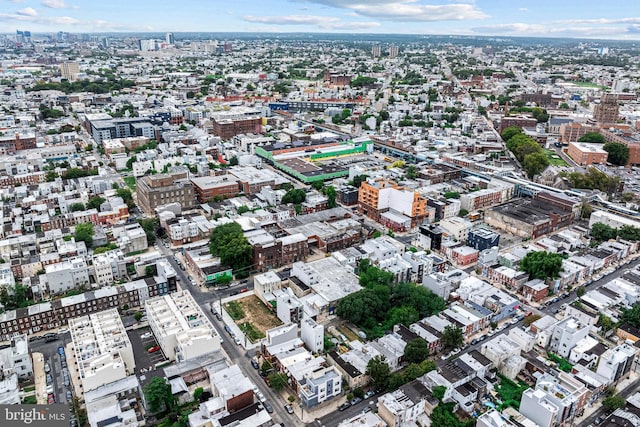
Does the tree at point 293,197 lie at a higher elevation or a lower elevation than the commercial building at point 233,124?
lower

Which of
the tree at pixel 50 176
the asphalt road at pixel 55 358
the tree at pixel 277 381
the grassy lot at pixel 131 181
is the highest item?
the tree at pixel 50 176

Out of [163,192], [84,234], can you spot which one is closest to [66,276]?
[84,234]

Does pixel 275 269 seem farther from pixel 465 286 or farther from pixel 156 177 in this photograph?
pixel 156 177

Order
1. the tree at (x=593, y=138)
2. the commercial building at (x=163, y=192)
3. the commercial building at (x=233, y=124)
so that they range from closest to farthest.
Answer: the commercial building at (x=163, y=192)
the tree at (x=593, y=138)
the commercial building at (x=233, y=124)

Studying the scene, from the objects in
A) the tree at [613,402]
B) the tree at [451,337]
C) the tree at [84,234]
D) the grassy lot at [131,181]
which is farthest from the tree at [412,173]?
the tree at [84,234]

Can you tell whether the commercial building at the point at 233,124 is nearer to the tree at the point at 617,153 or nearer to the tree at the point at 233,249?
the tree at the point at 233,249

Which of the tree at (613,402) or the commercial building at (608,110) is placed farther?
the commercial building at (608,110)
